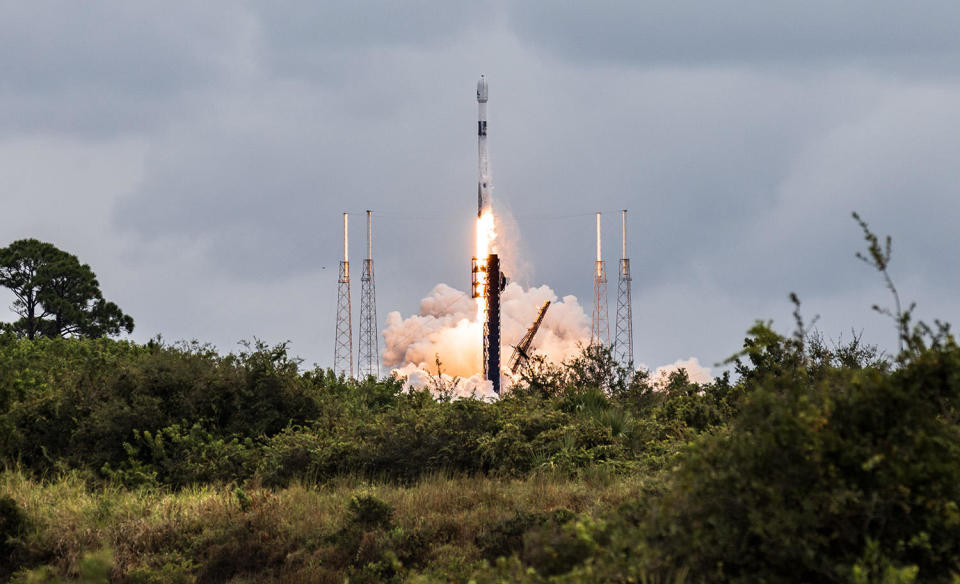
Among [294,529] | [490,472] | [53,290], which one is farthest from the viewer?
[53,290]

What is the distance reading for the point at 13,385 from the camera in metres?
25.7

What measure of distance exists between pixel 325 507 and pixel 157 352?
32.8ft

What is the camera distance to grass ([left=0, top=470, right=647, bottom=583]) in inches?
594

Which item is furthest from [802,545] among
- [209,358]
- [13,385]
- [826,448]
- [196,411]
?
[13,385]

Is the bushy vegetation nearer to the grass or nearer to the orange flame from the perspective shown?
the grass

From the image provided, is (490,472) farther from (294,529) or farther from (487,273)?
(487,273)

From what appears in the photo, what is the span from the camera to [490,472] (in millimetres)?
18984

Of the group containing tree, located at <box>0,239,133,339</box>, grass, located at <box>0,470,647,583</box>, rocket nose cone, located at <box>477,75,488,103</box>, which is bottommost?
grass, located at <box>0,470,647,583</box>

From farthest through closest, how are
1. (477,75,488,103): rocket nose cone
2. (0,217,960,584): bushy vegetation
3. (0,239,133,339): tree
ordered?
(477,75,488,103): rocket nose cone, (0,239,133,339): tree, (0,217,960,584): bushy vegetation

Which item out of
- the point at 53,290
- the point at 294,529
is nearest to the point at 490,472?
the point at 294,529

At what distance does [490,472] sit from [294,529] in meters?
4.20

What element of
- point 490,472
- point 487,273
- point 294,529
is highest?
point 487,273

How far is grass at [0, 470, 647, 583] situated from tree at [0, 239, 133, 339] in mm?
43958

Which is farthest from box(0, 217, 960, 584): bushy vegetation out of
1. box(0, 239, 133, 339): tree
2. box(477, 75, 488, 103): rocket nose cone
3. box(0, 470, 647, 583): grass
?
box(477, 75, 488, 103): rocket nose cone
